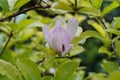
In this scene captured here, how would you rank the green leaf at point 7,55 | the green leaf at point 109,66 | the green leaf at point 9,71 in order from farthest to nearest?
the green leaf at point 7,55 → the green leaf at point 109,66 → the green leaf at point 9,71

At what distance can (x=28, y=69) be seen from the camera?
26.8 inches

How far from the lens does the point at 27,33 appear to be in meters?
1.50

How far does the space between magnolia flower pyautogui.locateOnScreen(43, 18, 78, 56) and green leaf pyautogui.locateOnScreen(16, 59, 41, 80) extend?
0.33ft

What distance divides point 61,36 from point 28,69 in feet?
0.40

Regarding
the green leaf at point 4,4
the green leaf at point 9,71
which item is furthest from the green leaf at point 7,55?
the green leaf at point 9,71

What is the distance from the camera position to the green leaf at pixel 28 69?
0.68 m

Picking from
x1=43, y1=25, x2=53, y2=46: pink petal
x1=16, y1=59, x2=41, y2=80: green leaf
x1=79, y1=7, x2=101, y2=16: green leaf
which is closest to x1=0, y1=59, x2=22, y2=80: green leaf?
x1=16, y1=59, x2=41, y2=80: green leaf

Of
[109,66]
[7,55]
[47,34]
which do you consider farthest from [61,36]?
[7,55]

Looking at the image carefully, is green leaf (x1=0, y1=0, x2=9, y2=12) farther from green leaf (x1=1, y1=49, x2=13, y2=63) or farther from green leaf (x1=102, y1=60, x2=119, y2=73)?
green leaf (x1=102, y1=60, x2=119, y2=73)

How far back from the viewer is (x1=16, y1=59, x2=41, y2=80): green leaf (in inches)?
26.6

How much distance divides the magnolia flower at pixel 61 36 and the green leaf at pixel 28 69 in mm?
99

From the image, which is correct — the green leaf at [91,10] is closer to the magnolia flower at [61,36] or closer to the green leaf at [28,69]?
the magnolia flower at [61,36]

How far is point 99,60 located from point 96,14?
2603 mm

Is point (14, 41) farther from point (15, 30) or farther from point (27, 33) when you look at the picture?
point (15, 30)
